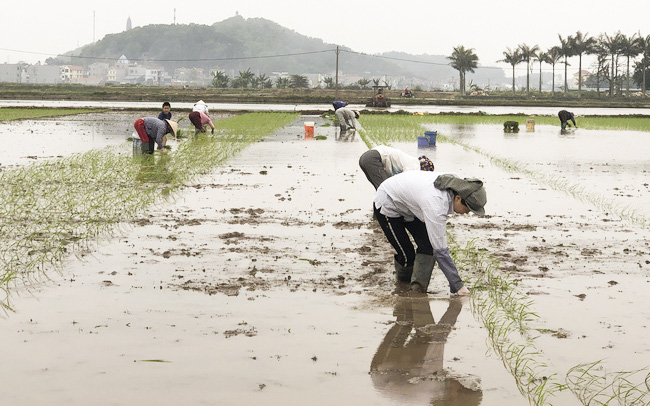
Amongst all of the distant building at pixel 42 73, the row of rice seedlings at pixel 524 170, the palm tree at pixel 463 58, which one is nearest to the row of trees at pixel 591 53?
the palm tree at pixel 463 58

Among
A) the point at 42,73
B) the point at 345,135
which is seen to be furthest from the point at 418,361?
the point at 42,73

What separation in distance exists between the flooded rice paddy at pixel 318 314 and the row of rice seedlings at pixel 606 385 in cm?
1

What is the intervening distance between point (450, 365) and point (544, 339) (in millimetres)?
771

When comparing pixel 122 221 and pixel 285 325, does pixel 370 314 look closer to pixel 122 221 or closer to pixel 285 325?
pixel 285 325

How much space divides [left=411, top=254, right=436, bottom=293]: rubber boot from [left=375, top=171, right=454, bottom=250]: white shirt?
268 mm

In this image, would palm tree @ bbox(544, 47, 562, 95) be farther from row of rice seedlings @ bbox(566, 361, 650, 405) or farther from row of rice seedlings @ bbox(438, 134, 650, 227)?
row of rice seedlings @ bbox(566, 361, 650, 405)

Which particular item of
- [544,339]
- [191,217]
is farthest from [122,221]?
[544,339]

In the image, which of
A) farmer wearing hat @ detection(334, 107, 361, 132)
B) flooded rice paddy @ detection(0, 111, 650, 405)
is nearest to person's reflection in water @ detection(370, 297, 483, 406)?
flooded rice paddy @ detection(0, 111, 650, 405)

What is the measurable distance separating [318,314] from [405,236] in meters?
1.18

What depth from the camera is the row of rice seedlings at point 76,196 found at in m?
7.07

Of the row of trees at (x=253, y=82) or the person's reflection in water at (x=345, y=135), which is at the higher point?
the row of trees at (x=253, y=82)

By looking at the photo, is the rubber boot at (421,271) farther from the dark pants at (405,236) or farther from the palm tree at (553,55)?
the palm tree at (553,55)

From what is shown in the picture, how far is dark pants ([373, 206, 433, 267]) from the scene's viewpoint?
6.16 m

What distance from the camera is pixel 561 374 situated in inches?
171
